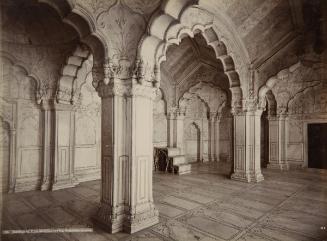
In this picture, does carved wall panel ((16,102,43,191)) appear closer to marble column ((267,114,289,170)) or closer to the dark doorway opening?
marble column ((267,114,289,170))

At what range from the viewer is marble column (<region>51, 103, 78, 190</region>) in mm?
7039

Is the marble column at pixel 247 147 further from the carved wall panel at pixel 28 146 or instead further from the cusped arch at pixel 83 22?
the carved wall panel at pixel 28 146

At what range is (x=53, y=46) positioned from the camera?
6867mm

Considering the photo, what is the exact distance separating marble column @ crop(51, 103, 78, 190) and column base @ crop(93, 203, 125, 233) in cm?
333

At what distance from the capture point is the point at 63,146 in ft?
23.8

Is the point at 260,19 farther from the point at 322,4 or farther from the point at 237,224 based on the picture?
the point at 237,224

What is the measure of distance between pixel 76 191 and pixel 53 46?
14.3 feet

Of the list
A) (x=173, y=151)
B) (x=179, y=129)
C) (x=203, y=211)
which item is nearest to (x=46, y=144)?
(x=203, y=211)

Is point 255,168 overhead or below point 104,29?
below

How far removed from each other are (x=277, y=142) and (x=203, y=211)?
835cm

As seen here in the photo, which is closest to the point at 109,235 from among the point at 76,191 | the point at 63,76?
the point at 76,191

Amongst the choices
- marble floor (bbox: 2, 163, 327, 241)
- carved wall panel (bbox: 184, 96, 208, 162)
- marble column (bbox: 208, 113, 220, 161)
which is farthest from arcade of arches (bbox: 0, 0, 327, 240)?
marble column (bbox: 208, 113, 220, 161)

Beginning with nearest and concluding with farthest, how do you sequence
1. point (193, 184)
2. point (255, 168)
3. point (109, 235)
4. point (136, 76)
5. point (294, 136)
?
point (109, 235), point (136, 76), point (193, 184), point (255, 168), point (294, 136)

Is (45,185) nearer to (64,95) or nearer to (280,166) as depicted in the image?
(64,95)
